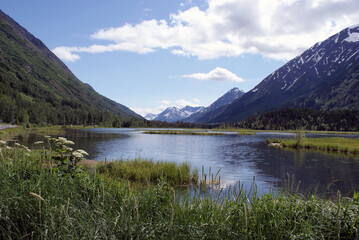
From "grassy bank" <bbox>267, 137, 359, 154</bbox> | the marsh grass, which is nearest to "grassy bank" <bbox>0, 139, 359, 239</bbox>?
the marsh grass

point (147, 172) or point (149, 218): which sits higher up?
point (149, 218)

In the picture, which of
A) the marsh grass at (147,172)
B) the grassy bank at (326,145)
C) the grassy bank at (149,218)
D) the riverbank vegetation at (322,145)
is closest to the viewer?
the grassy bank at (149,218)

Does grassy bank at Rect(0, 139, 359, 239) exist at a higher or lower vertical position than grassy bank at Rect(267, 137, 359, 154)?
higher

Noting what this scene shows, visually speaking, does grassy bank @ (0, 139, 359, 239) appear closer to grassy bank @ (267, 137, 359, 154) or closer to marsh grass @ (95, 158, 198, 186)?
marsh grass @ (95, 158, 198, 186)

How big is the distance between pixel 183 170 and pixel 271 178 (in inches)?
402

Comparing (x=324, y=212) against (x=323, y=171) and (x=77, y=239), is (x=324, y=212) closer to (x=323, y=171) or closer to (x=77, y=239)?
(x=77, y=239)

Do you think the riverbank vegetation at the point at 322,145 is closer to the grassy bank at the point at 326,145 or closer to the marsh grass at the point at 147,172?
the grassy bank at the point at 326,145

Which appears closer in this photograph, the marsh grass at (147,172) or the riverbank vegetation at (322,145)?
the marsh grass at (147,172)

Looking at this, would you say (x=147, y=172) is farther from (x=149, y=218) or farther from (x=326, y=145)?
(x=326, y=145)

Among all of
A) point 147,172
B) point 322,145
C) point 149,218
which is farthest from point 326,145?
point 149,218

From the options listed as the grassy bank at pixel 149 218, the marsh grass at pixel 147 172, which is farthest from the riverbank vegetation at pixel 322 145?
the grassy bank at pixel 149 218

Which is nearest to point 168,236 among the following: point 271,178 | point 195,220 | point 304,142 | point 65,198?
point 195,220

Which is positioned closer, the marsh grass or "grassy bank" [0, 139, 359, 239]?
"grassy bank" [0, 139, 359, 239]

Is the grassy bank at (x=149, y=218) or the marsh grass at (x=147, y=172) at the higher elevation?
the grassy bank at (x=149, y=218)
